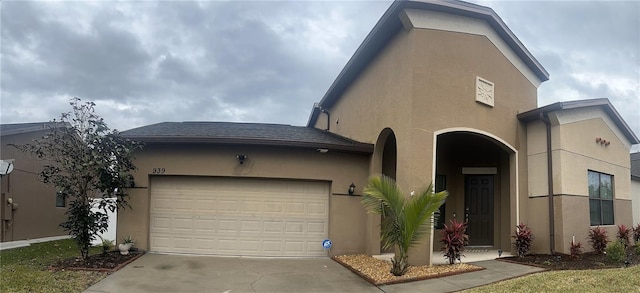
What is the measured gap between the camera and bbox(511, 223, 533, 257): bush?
35.6 ft

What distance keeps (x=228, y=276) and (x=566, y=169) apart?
849 centimetres

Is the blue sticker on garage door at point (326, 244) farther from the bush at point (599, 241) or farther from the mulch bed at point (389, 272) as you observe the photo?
the bush at point (599, 241)

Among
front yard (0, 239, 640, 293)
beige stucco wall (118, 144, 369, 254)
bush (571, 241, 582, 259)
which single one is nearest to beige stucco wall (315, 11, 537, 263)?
beige stucco wall (118, 144, 369, 254)

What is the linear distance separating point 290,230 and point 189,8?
6926mm

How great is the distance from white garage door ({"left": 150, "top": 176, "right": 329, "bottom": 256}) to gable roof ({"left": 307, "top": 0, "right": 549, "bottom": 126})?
4225mm

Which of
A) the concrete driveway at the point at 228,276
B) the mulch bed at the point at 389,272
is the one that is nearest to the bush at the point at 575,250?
the mulch bed at the point at 389,272

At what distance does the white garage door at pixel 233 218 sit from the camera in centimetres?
1148

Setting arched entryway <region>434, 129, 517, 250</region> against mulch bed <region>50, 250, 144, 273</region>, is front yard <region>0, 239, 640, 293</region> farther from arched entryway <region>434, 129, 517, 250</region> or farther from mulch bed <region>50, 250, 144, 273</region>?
arched entryway <region>434, 129, 517, 250</region>

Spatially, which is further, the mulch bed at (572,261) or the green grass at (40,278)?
the mulch bed at (572,261)

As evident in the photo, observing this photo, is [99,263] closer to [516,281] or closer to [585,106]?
[516,281]

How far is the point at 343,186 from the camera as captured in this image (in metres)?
11.9

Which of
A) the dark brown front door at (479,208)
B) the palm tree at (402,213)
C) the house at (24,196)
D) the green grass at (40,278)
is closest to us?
the green grass at (40,278)

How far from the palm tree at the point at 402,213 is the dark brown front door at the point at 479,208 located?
5.01 meters

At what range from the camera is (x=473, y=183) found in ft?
44.6
